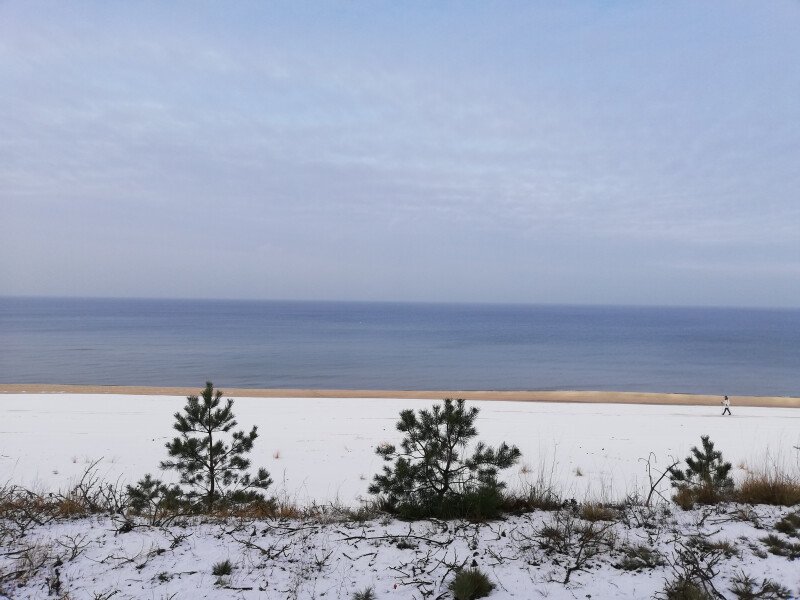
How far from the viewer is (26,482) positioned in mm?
10219

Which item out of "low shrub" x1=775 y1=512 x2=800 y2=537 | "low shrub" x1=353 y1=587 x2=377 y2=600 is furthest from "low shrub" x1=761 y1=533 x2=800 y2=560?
"low shrub" x1=353 y1=587 x2=377 y2=600

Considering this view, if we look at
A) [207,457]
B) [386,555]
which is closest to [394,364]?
[207,457]

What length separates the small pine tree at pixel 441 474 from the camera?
4508 millimetres

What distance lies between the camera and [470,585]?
10.3ft

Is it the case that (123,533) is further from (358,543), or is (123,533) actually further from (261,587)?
(358,543)

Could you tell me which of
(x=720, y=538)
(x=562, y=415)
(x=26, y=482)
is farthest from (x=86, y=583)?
(x=562, y=415)

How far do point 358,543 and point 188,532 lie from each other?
157cm

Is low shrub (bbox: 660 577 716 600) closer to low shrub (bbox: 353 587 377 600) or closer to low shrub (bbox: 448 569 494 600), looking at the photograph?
low shrub (bbox: 448 569 494 600)

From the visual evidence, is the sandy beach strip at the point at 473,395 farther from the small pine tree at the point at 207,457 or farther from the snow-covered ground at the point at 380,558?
the snow-covered ground at the point at 380,558

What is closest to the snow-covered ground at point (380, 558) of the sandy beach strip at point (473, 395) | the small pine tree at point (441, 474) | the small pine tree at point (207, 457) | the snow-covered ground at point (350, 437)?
the small pine tree at point (441, 474)

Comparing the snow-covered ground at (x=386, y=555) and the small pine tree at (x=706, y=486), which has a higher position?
the snow-covered ground at (x=386, y=555)

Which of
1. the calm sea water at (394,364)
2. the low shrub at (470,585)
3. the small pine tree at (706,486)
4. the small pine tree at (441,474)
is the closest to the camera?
the low shrub at (470,585)

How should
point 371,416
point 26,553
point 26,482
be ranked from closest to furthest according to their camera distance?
point 26,553, point 26,482, point 371,416

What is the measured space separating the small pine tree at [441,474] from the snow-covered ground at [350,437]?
2.68 m
